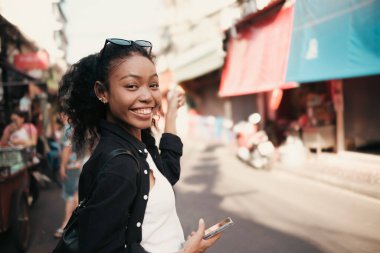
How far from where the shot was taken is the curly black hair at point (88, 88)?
1.56m

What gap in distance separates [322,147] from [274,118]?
3.08 meters

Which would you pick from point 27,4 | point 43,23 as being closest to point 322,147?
point 27,4

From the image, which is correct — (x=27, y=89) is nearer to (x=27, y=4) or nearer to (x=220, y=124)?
(x=27, y=4)

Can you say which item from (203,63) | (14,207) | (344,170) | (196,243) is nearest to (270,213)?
(344,170)

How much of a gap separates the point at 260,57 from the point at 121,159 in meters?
9.30

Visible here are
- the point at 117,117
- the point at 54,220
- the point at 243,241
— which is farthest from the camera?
the point at 54,220

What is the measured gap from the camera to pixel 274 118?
40.5 ft

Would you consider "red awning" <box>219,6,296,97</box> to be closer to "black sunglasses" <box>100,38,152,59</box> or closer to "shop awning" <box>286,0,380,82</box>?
"shop awning" <box>286,0,380,82</box>

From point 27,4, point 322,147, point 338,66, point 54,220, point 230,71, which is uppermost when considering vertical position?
point 27,4

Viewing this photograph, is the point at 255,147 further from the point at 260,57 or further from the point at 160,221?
the point at 160,221

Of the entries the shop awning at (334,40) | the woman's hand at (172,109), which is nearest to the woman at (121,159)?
the woman's hand at (172,109)

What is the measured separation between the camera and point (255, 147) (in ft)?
32.3

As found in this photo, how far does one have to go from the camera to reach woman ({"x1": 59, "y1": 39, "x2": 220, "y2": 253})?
128 cm

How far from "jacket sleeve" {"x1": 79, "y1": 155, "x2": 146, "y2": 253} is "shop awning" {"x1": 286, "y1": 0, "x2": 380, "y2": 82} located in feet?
18.6
